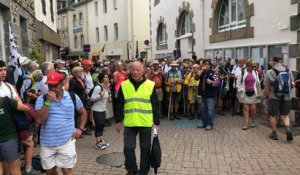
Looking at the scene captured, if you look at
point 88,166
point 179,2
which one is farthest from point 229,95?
point 179,2

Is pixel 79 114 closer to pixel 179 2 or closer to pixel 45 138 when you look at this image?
pixel 45 138

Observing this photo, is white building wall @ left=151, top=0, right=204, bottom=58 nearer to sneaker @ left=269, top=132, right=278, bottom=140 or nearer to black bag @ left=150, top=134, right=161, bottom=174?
sneaker @ left=269, top=132, right=278, bottom=140

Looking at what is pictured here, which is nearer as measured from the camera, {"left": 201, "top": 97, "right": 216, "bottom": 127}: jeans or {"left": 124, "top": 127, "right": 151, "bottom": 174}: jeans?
{"left": 124, "top": 127, "right": 151, "bottom": 174}: jeans

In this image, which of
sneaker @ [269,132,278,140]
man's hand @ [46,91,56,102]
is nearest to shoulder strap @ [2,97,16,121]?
man's hand @ [46,91,56,102]

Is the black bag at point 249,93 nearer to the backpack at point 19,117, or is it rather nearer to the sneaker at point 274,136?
the sneaker at point 274,136

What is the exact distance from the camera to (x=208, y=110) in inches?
352

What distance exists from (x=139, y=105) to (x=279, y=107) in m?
3.86

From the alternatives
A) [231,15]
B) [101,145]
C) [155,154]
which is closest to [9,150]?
[155,154]

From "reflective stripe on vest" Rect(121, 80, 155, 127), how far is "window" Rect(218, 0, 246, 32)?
8.59 metres

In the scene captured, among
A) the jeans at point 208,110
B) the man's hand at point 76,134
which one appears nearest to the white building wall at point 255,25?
the jeans at point 208,110

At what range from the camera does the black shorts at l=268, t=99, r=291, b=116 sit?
771cm

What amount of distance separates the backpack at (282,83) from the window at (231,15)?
555 centimetres

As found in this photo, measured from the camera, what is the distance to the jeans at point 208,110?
29.3 ft

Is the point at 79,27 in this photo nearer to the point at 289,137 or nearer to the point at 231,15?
the point at 231,15
